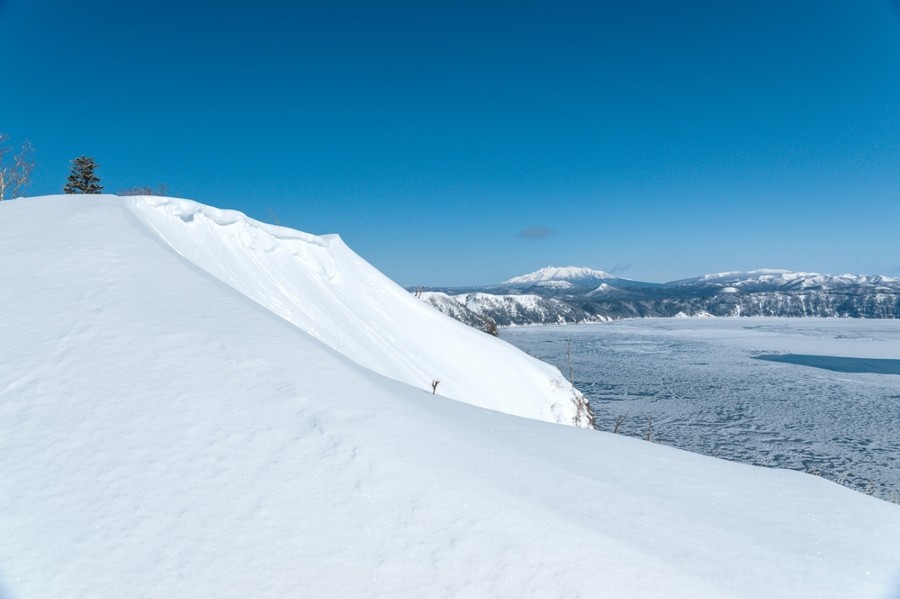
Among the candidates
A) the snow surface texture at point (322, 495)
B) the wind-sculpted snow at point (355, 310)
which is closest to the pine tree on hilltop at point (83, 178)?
the wind-sculpted snow at point (355, 310)


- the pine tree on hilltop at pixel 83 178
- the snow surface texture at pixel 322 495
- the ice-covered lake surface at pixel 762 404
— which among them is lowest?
the ice-covered lake surface at pixel 762 404

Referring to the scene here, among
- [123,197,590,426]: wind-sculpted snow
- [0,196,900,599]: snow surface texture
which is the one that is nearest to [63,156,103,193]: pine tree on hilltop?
[123,197,590,426]: wind-sculpted snow

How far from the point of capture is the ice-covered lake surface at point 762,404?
18266mm

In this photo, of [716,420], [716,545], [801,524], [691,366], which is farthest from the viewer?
[691,366]

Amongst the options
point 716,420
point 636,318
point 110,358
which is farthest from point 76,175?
point 636,318

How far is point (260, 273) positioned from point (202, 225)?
5.65 ft

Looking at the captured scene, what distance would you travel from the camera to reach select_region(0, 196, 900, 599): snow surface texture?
200 cm

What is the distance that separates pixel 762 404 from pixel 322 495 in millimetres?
31567

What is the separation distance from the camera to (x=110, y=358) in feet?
10.4

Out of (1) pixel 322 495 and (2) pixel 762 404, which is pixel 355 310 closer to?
(1) pixel 322 495

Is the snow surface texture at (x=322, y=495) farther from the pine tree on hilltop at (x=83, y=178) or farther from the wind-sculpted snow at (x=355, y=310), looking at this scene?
the pine tree on hilltop at (x=83, y=178)

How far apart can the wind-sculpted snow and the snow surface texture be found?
567 centimetres

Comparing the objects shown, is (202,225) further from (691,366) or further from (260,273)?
(691,366)

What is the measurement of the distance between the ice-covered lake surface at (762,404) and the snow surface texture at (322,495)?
25.3 feet
